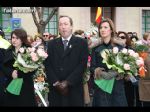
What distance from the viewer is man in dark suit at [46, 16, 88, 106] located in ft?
27.1

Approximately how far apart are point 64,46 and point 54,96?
81 cm

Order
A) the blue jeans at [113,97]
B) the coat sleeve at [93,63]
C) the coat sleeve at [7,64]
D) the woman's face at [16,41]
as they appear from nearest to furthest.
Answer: the blue jeans at [113,97] < the coat sleeve at [93,63] < the coat sleeve at [7,64] < the woman's face at [16,41]

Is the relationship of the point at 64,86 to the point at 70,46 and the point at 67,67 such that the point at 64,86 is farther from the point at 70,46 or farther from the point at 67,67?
the point at 70,46

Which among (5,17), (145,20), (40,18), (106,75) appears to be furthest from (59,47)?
(145,20)

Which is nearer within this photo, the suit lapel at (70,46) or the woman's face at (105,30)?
the suit lapel at (70,46)

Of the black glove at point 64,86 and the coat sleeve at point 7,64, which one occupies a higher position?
the coat sleeve at point 7,64

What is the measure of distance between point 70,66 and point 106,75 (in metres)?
0.59

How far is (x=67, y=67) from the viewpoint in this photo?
8.30 meters

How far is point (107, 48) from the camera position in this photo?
340 inches

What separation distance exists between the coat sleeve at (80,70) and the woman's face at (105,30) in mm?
365

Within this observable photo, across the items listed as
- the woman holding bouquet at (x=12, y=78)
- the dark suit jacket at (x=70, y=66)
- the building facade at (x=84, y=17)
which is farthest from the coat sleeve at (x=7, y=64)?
the building facade at (x=84, y=17)

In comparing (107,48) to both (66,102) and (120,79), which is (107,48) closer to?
(120,79)

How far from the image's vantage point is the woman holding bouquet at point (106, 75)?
333 inches

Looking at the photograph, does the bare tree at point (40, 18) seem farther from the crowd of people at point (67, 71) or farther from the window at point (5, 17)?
the crowd of people at point (67, 71)
